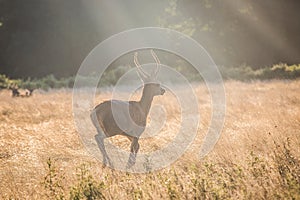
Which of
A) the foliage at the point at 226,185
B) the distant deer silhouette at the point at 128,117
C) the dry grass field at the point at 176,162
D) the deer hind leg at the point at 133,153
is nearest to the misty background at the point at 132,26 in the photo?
the dry grass field at the point at 176,162

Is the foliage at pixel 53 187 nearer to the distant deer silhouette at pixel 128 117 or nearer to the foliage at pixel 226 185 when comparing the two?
the foliage at pixel 226 185

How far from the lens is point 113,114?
7984 mm

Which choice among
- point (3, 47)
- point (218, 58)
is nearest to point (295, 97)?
A: point (218, 58)

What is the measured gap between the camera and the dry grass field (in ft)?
18.2

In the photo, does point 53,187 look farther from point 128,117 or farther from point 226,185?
point 226,185

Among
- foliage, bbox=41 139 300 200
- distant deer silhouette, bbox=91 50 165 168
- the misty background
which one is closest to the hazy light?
the misty background

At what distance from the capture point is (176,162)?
7.72 metres

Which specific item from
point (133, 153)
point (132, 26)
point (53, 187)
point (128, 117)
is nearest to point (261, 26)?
point (132, 26)

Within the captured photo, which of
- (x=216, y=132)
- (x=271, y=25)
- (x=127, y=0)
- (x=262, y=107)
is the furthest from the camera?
(x=127, y=0)

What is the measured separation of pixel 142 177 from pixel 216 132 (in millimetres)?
3892

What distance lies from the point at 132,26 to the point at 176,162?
4067cm

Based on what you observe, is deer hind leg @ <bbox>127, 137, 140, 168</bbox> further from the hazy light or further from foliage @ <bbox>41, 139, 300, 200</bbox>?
the hazy light

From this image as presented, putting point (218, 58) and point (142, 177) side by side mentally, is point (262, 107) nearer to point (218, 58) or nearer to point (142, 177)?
point (142, 177)

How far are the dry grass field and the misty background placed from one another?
1048 inches
